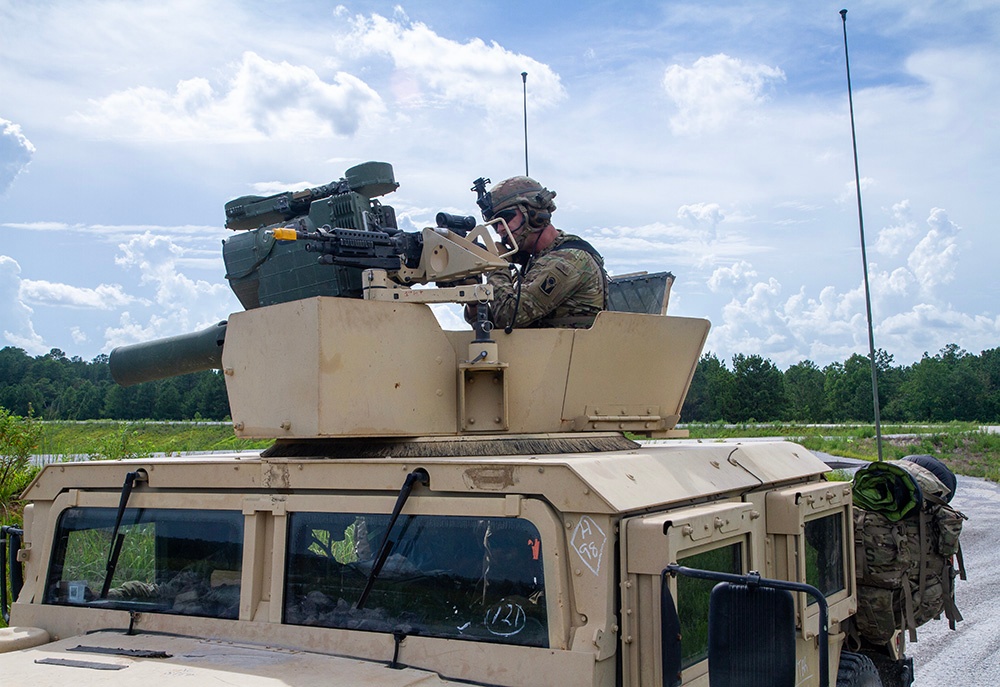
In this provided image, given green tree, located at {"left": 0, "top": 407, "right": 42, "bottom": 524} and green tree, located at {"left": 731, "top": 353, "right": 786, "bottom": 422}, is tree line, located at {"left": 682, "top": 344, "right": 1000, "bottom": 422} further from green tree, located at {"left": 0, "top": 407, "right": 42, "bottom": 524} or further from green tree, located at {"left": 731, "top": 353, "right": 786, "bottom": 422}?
green tree, located at {"left": 0, "top": 407, "right": 42, "bottom": 524}

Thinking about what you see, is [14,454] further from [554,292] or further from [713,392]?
[713,392]

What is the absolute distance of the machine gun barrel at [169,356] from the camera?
16.9 feet

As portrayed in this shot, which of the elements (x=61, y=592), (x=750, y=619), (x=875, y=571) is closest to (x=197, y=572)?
(x=61, y=592)

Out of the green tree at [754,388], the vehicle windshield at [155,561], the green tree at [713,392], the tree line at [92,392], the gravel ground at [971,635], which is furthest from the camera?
the green tree at [754,388]

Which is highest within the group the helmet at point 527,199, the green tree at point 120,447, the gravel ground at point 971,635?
the helmet at point 527,199

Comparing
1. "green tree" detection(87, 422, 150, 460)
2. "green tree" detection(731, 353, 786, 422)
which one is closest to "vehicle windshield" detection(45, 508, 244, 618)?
"green tree" detection(87, 422, 150, 460)

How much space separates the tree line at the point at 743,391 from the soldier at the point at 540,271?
829 cm

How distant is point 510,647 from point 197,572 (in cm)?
146

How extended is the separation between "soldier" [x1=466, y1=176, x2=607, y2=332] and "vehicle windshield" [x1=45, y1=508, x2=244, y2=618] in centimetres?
157

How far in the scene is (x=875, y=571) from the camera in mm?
5805

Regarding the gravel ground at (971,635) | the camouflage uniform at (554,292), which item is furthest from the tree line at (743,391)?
the camouflage uniform at (554,292)

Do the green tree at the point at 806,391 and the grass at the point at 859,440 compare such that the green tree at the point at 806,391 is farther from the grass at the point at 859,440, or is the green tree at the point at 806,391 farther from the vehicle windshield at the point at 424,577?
the vehicle windshield at the point at 424,577

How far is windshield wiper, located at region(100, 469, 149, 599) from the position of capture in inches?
171

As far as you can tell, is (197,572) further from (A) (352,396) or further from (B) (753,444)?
(B) (753,444)
